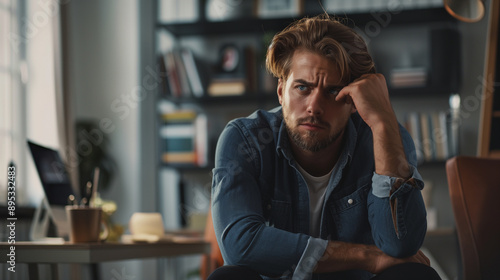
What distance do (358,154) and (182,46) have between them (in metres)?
3.05

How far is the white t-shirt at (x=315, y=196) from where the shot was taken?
1.67 meters

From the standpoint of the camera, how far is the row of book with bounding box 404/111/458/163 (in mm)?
3904

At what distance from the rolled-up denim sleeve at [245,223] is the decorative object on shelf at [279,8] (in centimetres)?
269

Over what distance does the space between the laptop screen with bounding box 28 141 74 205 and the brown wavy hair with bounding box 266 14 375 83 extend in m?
0.94

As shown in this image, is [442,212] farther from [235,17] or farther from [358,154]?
[358,154]

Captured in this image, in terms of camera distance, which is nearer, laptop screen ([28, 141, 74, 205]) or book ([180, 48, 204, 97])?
laptop screen ([28, 141, 74, 205])

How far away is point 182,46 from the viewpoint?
456cm

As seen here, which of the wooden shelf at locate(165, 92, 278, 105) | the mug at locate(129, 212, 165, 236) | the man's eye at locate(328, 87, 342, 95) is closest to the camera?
the man's eye at locate(328, 87, 342, 95)

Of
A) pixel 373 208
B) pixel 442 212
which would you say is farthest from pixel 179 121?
pixel 373 208

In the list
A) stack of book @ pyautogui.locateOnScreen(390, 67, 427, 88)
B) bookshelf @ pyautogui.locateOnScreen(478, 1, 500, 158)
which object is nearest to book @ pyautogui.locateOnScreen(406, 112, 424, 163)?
stack of book @ pyautogui.locateOnScreen(390, 67, 427, 88)

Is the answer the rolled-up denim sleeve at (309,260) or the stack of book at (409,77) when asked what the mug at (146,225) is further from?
the stack of book at (409,77)

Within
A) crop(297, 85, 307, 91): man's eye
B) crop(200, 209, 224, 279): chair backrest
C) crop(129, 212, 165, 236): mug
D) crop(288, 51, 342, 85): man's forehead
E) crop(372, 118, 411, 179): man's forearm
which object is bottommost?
crop(200, 209, 224, 279): chair backrest

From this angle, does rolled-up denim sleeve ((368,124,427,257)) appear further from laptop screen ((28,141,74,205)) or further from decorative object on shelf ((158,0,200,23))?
decorative object on shelf ((158,0,200,23))

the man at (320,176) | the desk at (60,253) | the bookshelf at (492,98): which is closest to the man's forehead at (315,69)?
the man at (320,176)
